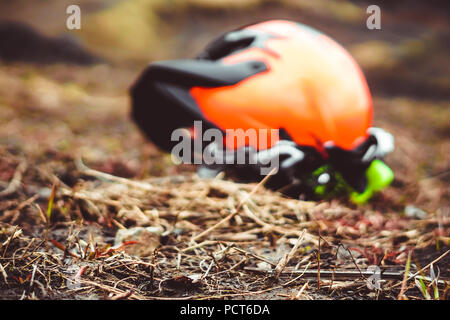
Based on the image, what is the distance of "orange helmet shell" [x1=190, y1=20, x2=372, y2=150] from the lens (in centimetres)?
143

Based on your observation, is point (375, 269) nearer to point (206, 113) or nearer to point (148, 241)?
point (148, 241)

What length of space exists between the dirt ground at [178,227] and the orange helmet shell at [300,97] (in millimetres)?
278

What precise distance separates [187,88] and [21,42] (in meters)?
3.29

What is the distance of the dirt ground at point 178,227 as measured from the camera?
82 centimetres

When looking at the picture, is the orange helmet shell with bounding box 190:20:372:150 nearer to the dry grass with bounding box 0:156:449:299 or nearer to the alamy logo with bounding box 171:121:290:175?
the alamy logo with bounding box 171:121:290:175

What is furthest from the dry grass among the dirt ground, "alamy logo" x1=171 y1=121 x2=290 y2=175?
"alamy logo" x1=171 y1=121 x2=290 y2=175

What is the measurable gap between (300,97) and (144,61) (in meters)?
3.29

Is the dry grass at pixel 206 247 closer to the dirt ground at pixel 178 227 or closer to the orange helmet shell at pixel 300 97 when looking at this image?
the dirt ground at pixel 178 227

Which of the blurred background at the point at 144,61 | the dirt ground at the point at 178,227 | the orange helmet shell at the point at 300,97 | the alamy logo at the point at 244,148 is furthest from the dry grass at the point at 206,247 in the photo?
the blurred background at the point at 144,61

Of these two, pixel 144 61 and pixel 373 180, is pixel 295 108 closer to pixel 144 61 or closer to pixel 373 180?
pixel 373 180

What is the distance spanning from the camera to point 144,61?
14.2ft

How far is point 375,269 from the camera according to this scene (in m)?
0.90
